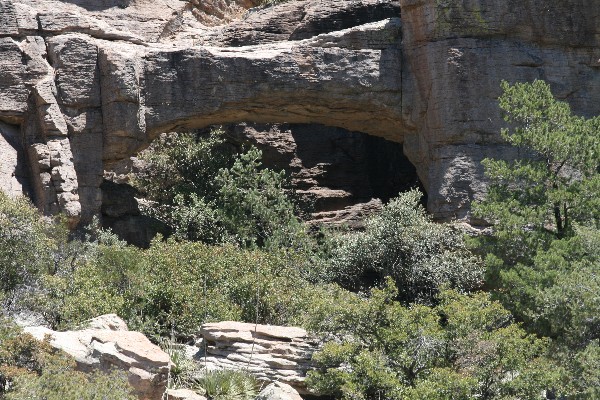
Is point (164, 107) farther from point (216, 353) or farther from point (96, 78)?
point (216, 353)

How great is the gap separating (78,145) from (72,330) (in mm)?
7893

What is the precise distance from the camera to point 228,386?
54.5 ft

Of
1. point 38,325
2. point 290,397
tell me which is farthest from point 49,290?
point 290,397

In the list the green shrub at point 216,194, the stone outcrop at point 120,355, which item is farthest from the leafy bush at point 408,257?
the stone outcrop at point 120,355

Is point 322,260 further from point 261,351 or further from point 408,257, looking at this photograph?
point 261,351

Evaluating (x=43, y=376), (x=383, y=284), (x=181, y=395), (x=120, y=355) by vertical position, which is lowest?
(x=383, y=284)

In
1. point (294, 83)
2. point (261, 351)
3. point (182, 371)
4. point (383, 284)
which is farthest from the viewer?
point (294, 83)

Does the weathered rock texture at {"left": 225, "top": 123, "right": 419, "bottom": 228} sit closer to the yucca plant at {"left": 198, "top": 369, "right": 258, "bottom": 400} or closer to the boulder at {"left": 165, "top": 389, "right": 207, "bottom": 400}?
the yucca plant at {"left": 198, "top": 369, "right": 258, "bottom": 400}

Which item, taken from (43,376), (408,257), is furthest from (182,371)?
(408,257)

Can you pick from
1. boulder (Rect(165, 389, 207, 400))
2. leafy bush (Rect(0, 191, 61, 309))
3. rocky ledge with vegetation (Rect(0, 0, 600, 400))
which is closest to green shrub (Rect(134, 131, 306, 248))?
rocky ledge with vegetation (Rect(0, 0, 600, 400))

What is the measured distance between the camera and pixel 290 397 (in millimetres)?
15766

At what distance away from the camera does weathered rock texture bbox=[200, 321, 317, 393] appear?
1727 cm

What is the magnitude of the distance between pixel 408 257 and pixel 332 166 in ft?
29.5

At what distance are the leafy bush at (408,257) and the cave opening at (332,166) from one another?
5.51 m
